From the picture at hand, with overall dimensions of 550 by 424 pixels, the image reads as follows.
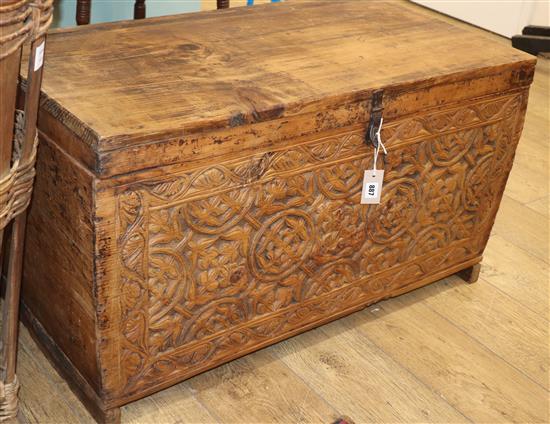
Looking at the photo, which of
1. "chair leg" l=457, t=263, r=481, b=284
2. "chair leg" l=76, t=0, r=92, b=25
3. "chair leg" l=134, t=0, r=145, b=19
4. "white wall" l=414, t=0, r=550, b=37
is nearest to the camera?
"chair leg" l=457, t=263, r=481, b=284

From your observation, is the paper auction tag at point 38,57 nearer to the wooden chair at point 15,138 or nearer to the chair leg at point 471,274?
the wooden chair at point 15,138

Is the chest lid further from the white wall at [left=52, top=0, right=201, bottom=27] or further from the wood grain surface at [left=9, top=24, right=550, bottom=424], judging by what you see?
the white wall at [left=52, top=0, right=201, bottom=27]

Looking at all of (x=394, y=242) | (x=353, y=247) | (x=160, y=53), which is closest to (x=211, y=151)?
(x=160, y=53)

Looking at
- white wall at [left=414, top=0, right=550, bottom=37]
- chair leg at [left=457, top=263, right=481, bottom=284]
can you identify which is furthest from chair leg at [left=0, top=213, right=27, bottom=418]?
white wall at [left=414, top=0, right=550, bottom=37]

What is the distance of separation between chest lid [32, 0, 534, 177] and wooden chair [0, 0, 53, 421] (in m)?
0.09

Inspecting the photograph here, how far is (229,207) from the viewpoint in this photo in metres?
1.40

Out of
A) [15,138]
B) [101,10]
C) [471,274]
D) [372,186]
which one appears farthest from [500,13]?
[15,138]

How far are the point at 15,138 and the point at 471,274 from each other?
1143 mm

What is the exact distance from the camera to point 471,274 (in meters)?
1.99

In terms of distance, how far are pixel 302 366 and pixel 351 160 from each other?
439 millimetres

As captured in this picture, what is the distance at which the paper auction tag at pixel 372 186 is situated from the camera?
1.56 metres

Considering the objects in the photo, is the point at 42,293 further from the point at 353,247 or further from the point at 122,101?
the point at 353,247

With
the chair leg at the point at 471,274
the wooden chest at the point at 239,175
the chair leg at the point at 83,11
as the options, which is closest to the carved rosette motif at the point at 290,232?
the wooden chest at the point at 239,175

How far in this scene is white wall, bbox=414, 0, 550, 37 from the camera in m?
3.59
